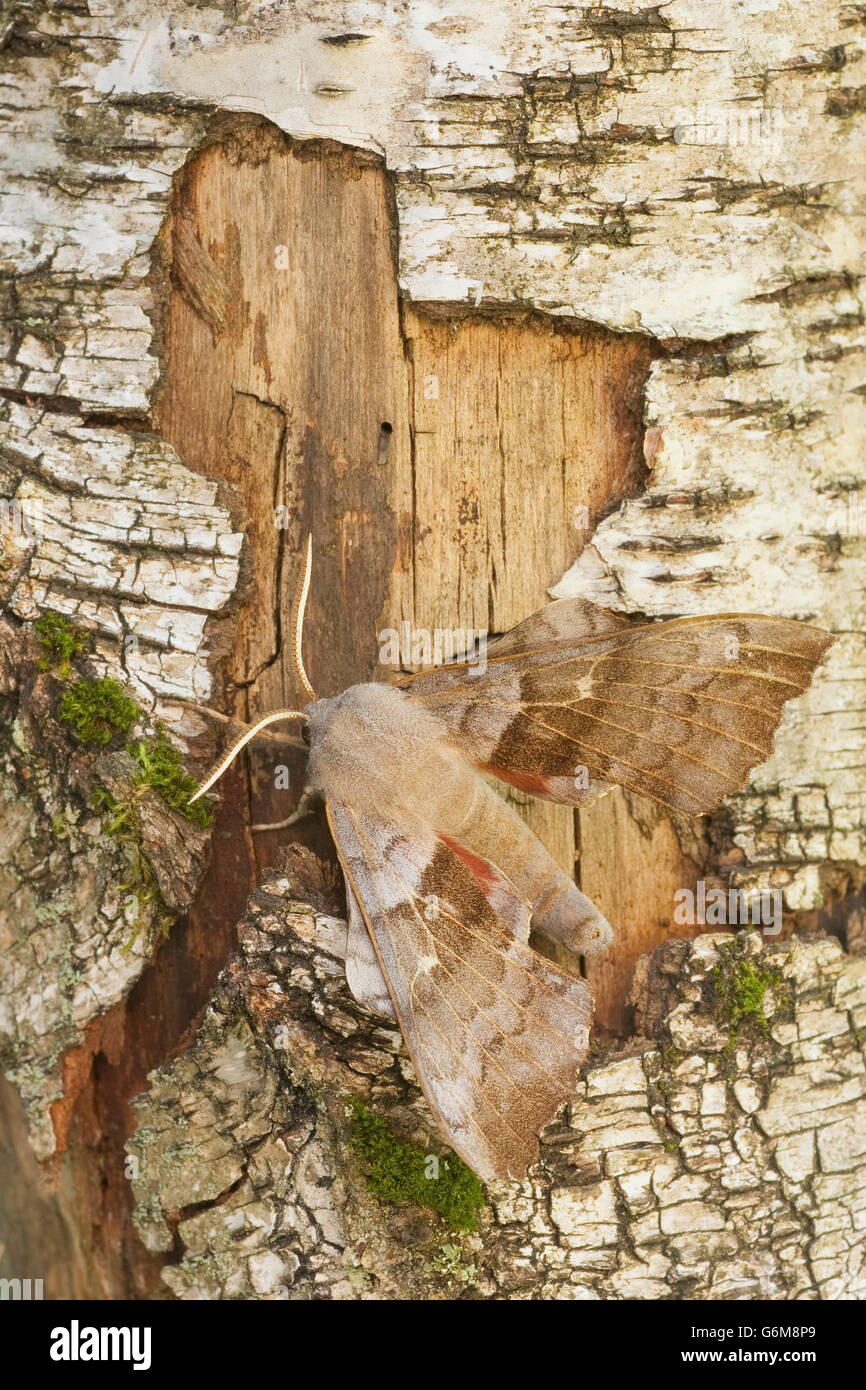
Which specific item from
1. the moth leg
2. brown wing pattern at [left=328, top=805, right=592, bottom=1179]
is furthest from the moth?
the moth leg

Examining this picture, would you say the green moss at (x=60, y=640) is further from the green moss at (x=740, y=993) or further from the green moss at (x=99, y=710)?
the green moss at (x=740, y=993)

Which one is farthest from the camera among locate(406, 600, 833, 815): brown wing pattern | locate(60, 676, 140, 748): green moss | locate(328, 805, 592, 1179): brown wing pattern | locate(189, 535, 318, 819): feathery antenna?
locate(60, 676, 140, 748): green moss

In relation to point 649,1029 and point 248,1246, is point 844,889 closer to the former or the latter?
point 649,1029

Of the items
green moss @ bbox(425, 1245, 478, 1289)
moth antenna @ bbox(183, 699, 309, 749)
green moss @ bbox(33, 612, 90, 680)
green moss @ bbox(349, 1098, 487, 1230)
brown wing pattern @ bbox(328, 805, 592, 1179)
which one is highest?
green moss @ bbox(33, 612, 90, 680)

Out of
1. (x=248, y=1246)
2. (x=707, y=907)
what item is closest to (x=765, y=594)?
(x=707, y=907)

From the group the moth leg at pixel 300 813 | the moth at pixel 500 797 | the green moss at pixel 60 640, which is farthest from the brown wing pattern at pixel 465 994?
the green moss at pixel 60 640

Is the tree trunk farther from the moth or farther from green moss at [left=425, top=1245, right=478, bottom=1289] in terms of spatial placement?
the moth

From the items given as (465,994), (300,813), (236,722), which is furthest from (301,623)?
(465,994)
